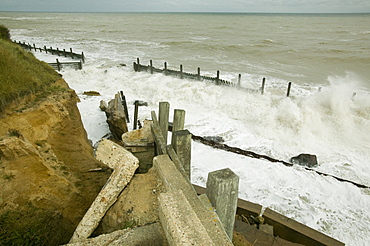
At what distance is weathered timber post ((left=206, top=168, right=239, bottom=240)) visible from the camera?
2564mm

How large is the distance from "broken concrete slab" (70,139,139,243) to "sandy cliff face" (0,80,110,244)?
45 centimetres

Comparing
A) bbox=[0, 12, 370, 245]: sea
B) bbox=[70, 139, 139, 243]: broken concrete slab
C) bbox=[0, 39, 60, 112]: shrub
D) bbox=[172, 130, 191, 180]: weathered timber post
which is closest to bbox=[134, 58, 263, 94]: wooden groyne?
bbox=[0, 12, 370, 245]: sea

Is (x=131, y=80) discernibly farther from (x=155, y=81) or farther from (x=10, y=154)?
(x=10, y=154)

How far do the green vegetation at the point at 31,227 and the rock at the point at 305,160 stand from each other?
7.36 meters

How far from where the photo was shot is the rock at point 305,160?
7910 millimetres

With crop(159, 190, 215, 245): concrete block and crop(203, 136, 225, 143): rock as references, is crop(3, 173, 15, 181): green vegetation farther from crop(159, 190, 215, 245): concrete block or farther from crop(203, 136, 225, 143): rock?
crop(203, 136, 225, 143): rock

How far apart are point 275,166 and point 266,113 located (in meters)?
4.95

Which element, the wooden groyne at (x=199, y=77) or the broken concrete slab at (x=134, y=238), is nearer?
the broken concrete slab at (x=134, y=238)

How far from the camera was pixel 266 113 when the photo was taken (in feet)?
39.7

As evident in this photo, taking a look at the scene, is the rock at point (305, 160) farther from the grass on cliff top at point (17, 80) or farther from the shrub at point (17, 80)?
the grass on cliff top at point (17, 80)

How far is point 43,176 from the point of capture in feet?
12.7

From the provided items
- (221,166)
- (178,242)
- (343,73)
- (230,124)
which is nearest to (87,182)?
(178,242)

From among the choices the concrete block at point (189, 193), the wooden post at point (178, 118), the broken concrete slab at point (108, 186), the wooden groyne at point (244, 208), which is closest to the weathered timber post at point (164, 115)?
the wooden groyne at point (244, 208)

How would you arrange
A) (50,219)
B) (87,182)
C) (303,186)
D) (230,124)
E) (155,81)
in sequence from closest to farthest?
(50,219) → (87,182) → (303,186) → (230,124) → (155,81)
